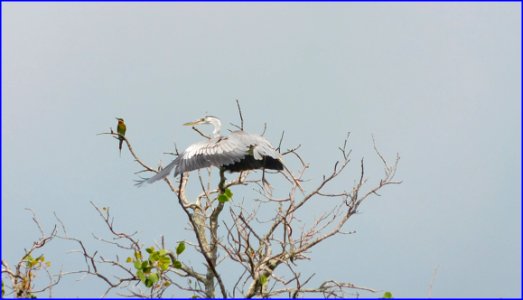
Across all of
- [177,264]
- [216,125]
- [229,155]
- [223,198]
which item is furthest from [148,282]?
[216,125]

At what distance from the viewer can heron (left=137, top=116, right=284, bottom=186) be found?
691cm

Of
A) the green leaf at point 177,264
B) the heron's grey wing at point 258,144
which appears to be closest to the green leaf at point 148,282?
the green leaf at point 177,264

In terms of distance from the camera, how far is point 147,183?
21.8 feet

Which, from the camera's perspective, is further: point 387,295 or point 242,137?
point 242,137

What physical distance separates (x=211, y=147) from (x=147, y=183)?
92 cm

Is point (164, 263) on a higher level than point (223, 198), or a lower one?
lower

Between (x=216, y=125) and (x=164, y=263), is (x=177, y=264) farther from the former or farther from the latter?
(x=216, y=125)

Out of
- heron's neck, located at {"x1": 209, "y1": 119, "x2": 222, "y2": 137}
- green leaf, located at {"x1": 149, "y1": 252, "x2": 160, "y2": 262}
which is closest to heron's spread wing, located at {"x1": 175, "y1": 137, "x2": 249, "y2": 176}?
heron's neck, located at {"x1": 209, "y1": 119, "x2": 222, "y2": 137}

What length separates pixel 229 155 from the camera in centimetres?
700

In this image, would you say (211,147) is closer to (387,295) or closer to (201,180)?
(201,180)

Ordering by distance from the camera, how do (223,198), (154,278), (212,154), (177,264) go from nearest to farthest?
(154,278) < (223,198) < (177,264) < (212,154)

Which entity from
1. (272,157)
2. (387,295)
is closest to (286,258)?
(272,157)

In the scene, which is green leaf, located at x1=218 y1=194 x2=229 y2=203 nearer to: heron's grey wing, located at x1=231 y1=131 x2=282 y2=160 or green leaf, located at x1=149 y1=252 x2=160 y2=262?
green leaf, located at x1=149 y1=252 x2=160 y2=262

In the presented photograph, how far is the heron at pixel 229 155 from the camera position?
22.7 ft
